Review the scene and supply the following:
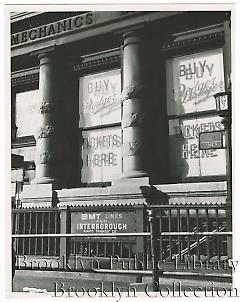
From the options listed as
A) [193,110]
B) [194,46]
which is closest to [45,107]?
[193,110]

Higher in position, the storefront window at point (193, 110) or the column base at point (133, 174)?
the storefront window at point (193, 110)

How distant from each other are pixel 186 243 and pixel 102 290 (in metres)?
0.73

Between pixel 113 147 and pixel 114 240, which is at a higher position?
pixel 113 147

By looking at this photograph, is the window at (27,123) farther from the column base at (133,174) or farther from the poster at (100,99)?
the column base at (133,174)

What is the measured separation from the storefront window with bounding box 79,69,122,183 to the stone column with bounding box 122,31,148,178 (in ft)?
0.25

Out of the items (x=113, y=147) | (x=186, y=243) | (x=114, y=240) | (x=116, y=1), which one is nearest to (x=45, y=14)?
(x=116, y=1)

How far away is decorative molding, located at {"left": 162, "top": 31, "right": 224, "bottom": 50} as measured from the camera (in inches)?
148

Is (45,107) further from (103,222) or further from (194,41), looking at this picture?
(194,41)

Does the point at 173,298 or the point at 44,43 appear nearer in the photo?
the point at 173,298

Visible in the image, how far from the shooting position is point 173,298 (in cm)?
301

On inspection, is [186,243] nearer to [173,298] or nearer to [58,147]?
[173,298]

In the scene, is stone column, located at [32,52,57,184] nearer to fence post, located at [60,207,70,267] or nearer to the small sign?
the small sign

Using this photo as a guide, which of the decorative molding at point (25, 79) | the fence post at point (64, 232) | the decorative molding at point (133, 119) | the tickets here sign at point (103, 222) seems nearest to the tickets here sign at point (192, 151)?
the decorative molding at point (133, 119)

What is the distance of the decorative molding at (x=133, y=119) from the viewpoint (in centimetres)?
391
